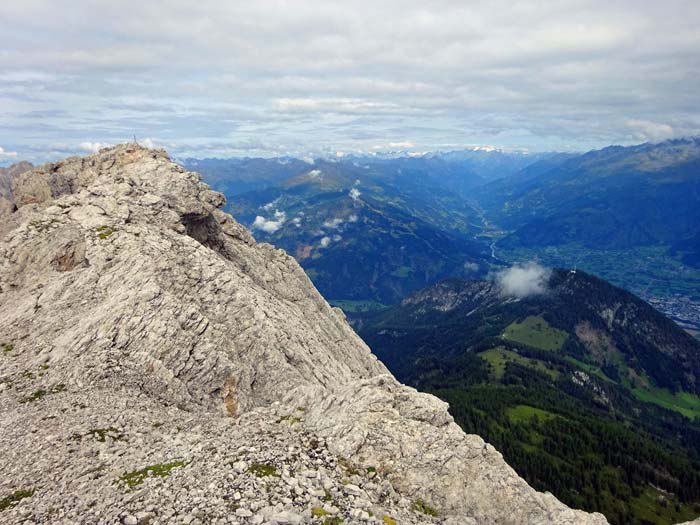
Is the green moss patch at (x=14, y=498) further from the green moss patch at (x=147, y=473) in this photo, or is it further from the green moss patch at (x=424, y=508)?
the green moss patch at (x=424, y=508)

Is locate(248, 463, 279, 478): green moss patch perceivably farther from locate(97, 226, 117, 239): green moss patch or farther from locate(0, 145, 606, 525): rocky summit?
locate(97, 226, 117, 239): green moss patch

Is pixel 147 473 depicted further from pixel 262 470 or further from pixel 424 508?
pixel 424 508

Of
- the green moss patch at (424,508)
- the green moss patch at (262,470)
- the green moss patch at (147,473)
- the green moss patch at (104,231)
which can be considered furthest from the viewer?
the green moss patch at (104,231)

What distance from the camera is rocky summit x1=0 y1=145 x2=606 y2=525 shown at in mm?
27406

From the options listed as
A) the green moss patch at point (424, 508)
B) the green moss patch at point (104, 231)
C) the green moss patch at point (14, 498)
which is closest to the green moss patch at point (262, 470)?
the green moss patch at point (424, 508)

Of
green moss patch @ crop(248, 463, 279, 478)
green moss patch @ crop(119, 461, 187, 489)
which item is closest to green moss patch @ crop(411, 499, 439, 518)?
green moss patch @ crop(248, 463, 279, 478)

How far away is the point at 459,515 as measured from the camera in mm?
32188

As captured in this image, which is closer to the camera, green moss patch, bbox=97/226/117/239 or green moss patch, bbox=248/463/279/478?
green moss patch, bbox=248/463/279/478

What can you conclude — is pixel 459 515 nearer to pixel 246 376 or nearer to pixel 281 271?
pixel 246 376

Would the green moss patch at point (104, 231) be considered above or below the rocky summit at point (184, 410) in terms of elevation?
above

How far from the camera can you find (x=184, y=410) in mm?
40094

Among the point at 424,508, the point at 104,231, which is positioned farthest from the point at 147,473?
the point at 104,231

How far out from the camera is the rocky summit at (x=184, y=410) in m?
27.4

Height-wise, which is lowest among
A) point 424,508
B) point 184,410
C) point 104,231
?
point 424,508
